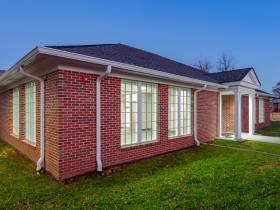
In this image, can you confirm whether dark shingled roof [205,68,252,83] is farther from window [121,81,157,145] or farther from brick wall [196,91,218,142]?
window [121,81,157,145]

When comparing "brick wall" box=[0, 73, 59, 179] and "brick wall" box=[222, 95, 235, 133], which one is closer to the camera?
"brick wall" box=[0, 73, 59, 179]

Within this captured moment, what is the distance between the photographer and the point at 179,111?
7449 mm

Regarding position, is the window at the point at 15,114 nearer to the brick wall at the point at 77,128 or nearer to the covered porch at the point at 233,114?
the brick wall at the point at 77,128

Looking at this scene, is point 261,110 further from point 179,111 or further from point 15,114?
point 15,114

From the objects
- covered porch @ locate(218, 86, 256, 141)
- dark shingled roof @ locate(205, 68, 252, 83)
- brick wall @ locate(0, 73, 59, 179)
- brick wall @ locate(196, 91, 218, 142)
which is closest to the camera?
brick wall @ locate(0, 73, 59, 179)

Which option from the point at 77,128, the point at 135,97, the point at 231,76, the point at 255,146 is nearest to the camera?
the point at 77,128

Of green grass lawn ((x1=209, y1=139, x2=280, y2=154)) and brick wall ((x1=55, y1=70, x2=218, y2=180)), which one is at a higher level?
brick wall ((x1=55, y1=70, x2=218, y2=180))

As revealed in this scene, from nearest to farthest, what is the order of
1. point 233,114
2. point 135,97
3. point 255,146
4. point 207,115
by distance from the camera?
point 135,97 → point 255,146 → point 207,115 → point 233,114

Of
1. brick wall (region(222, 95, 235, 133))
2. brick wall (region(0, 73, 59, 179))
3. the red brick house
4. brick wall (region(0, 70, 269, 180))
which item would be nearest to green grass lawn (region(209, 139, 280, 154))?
the red brick house

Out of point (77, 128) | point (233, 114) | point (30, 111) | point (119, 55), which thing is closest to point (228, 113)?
point (233, 114)

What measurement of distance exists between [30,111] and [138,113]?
12.4ft

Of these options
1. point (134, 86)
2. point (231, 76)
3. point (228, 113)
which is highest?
point (231, 76)

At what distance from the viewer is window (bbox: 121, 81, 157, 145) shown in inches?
228

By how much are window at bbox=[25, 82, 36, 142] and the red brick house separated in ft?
0.10
